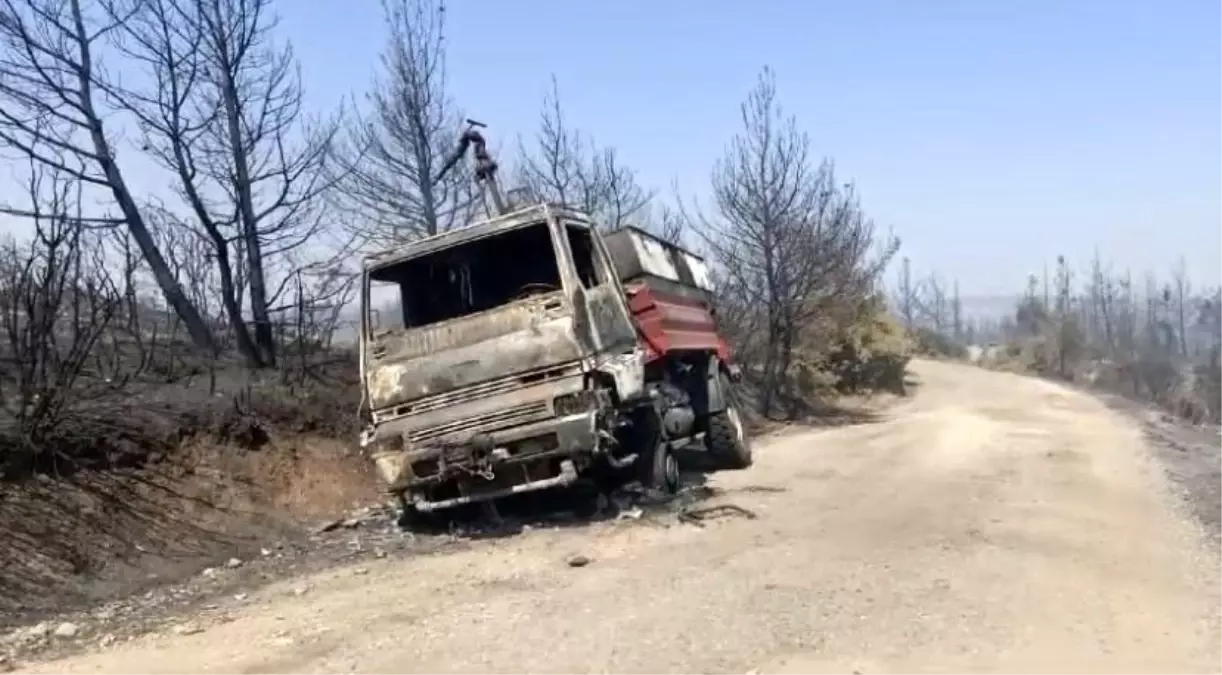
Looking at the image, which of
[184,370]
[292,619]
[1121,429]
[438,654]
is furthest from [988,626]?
[1121,429]

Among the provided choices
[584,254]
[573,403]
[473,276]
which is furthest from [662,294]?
[573,403]

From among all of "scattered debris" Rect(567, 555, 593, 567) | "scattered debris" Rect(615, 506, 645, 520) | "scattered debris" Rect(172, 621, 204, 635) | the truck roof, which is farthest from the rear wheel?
"scattered debris" Rect(172, 621, 204, 635)

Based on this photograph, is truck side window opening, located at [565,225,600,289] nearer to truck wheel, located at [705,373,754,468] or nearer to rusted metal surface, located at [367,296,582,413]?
rusted metal surface, located at [367,296,582,413]

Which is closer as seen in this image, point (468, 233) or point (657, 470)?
point (468, 233)

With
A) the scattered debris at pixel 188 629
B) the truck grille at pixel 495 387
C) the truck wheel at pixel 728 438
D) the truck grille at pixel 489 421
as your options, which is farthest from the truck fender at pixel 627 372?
the scattered debris at pixel 188 629

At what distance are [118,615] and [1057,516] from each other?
7395mm

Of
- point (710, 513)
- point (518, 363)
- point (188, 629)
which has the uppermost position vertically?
point (518, 363)

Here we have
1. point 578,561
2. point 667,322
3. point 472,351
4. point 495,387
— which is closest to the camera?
point 578,561

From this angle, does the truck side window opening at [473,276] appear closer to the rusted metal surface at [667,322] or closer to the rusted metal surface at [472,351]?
the rusted metal surface at [472,351]

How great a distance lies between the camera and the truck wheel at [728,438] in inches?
567

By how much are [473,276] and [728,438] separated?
450cm

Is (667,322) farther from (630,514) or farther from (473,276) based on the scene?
(630,514)

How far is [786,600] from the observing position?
7094 mm

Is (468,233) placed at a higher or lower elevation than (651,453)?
higher
